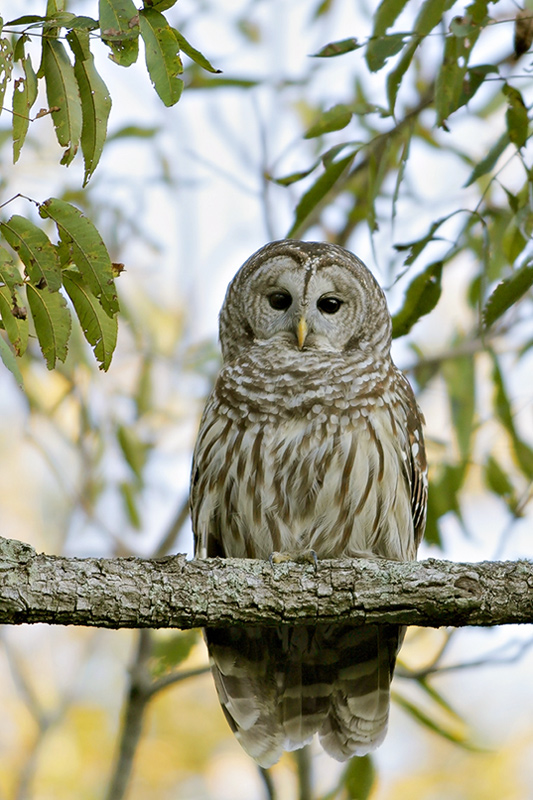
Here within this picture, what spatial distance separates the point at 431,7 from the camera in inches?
113

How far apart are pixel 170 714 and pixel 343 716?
13.8 feet

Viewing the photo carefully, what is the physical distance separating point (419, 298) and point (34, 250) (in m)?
1.48

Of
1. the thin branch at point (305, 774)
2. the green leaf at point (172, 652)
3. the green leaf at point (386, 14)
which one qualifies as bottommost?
the thin branch at point (305, 774)

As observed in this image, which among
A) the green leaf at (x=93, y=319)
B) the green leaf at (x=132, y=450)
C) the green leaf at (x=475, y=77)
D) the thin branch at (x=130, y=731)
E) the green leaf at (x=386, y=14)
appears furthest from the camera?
the green leaf at (x=132, y=450)

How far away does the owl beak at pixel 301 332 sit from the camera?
354 cm

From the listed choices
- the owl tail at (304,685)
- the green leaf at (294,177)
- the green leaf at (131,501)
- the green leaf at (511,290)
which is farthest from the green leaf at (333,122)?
the green leaf at (131,501)

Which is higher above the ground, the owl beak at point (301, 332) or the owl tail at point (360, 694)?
the owl beak at point (301, 332)

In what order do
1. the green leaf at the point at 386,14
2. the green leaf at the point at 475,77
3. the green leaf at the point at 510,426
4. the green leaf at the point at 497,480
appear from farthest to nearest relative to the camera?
the green leaf at the point at 497,480, the green leaf at the point at 510,426, the green leaf at the point at 475,77, the green leaf at the point at 386,14

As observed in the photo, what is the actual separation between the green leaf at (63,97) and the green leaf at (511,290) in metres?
1.32

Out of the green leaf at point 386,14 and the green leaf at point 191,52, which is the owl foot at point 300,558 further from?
the green leaf at point 386,14

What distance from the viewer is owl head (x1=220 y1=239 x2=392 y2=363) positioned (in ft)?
12.0

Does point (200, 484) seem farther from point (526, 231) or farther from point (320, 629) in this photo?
point (526, 231)

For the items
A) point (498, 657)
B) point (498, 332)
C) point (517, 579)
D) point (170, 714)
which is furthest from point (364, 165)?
point (170, 714)

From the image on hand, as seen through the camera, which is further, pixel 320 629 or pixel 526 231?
pixel 320 629
